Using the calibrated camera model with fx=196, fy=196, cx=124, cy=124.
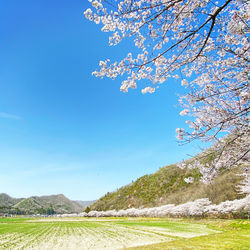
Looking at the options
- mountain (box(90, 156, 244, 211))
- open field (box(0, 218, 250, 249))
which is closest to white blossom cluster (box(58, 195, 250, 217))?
mountain (box(90, 156, 244, 211))

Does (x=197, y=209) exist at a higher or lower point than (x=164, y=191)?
lower

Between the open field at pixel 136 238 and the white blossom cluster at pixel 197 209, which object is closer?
the open field at pixel 136 238

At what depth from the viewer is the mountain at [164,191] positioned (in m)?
45.9

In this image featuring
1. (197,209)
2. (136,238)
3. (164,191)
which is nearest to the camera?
(136,238)

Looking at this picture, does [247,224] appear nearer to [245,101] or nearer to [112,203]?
[245,101]

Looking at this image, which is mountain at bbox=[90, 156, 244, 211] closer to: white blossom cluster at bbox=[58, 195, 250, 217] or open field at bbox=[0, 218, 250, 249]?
white blossom cluster at bbox=[58, 195, 250, 217]

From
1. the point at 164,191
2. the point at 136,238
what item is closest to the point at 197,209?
the point at 136,238

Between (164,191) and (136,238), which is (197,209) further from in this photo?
(164,191)

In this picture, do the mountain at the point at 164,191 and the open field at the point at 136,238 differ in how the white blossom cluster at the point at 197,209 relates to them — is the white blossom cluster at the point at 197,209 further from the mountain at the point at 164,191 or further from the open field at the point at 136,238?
the open field at the point at 136,238

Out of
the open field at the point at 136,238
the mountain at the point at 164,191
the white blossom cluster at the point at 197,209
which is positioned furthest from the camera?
the mountain at the point at 164,191

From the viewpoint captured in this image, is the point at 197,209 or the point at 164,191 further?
the point at 164,191

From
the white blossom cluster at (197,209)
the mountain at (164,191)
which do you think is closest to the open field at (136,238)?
the white blossom cluster at (197,209)

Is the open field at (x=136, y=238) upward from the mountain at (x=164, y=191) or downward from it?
downward

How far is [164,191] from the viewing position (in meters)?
71.5
